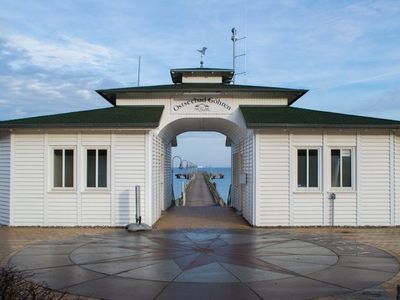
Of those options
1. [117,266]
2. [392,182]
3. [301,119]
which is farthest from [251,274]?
[392,182]

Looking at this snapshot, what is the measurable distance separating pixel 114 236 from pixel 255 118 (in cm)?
586

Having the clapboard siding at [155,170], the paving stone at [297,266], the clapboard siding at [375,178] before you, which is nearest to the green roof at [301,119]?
the clapboard siding at [375,178]

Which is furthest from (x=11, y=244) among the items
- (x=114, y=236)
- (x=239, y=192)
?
(x=239, y=192)

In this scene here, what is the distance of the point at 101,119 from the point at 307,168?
7.02m

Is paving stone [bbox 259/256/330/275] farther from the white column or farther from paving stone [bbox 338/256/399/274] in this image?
the white column

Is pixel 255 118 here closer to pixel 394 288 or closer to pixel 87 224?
pixel 87 224

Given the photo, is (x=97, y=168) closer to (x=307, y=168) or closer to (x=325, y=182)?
(x=307, y=168)

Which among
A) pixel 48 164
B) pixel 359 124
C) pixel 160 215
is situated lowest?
pixel 160 215

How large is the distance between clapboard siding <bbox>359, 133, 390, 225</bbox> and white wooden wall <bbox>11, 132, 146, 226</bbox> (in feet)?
23.9

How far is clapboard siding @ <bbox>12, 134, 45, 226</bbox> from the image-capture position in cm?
1488

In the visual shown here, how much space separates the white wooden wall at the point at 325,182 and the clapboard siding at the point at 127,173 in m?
3.81

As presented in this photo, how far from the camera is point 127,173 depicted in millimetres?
14812

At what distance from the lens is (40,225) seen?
1484 centimetres

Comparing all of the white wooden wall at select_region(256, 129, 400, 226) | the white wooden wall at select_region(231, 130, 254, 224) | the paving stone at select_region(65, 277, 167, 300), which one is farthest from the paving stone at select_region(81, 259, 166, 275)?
the white wooden wall at select_region(231, 130, 254, 224)
